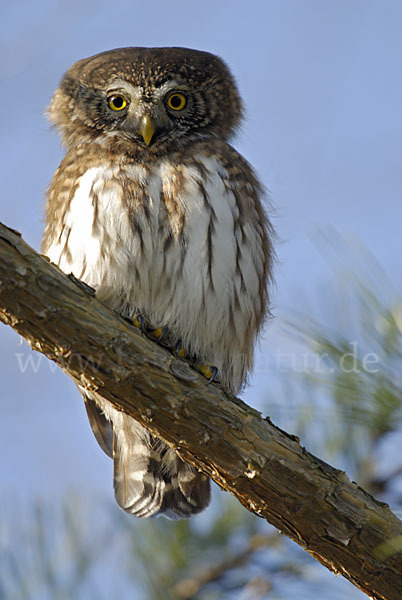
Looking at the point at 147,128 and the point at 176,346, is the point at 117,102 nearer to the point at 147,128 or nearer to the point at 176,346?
the point at 147,128

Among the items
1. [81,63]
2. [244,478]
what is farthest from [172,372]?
[81,63]

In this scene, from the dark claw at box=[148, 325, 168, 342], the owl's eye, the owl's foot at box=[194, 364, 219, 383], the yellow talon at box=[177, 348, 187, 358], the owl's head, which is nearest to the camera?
the owl's foot at box=[194, 364, 219, 383]

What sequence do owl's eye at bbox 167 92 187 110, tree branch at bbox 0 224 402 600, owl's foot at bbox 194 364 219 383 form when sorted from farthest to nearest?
owl's eye at bbox 167 92 187 110, owl's foot at bbox 194 364 219 383, tree branch at bbox 0 224 402 600

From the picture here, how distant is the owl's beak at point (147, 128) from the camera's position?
3416mm

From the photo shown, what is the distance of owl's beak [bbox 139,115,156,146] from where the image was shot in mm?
3416

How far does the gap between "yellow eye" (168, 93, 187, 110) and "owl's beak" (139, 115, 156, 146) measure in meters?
0.26

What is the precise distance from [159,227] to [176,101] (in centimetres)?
90

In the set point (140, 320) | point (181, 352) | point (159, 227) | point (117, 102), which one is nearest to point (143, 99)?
point (117, 102)

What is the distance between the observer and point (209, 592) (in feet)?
8.68

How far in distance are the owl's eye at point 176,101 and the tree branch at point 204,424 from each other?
1638 mm

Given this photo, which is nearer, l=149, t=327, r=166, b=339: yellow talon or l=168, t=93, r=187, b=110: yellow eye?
l=149, t=327, r=166, b=339: yellow talon

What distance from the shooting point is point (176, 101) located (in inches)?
147

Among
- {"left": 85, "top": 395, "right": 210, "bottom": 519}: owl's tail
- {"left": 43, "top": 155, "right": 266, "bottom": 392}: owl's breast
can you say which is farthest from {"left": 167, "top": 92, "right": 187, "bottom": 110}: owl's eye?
{"left": 85, "top": 395, "right": 210, "bottom": 519}: owl's tail

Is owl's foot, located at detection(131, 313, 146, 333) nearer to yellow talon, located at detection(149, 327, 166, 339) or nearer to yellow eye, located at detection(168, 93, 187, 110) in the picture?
yellow talon, located at detection(149, 327, 166, 339)
